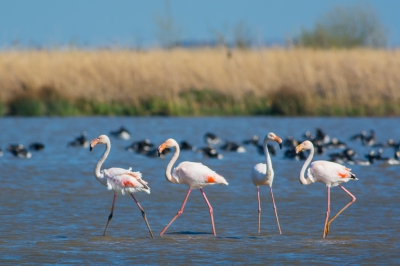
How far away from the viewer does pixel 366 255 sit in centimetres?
740

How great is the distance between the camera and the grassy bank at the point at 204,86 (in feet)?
81.1

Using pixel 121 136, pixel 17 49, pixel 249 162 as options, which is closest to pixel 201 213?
pixel 249 162

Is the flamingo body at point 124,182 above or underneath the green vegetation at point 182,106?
underneath

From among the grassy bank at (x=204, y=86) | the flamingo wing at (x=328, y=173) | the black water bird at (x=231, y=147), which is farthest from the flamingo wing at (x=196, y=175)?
the grassy bank at (x=204, y=86)

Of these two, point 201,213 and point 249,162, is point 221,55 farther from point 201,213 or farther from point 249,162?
point 201,213

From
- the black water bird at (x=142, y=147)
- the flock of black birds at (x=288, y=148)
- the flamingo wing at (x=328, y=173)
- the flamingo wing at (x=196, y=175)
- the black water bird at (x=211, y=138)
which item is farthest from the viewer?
the black water bird at (x=211, y=138)

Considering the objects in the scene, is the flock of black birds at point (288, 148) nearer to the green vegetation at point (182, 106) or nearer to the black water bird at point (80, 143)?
the black water bird at point (80, 143)

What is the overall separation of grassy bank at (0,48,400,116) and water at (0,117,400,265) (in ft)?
26.8

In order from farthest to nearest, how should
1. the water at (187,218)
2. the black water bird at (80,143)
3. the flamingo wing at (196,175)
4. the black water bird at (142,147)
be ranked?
the black water bird at (80,143) → the black water bird at (142,147) → the flamingo wing at (196,175) → the water at (187,218)

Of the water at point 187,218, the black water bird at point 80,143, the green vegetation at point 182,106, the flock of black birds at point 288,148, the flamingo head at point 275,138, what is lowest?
the water at point 187,218

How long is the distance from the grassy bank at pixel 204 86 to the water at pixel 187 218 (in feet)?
26.8

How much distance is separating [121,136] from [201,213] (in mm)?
9868

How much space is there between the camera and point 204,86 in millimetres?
25609

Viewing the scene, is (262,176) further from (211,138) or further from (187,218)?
(211,138)
